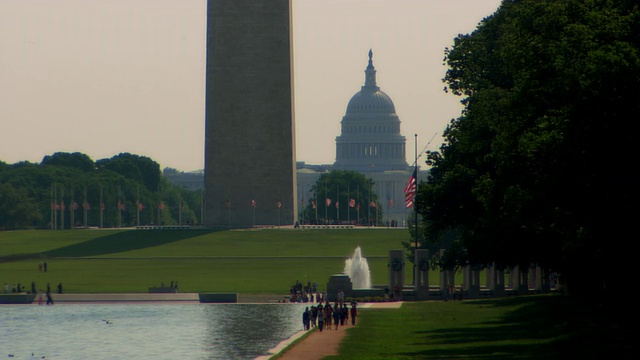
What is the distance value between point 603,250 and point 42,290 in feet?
175

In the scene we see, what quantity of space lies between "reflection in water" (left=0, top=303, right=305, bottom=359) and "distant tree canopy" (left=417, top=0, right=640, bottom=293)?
9.35 metres

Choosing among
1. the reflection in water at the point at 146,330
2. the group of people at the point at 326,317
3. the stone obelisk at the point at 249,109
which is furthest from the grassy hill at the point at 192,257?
the group of people at the point at 326,317

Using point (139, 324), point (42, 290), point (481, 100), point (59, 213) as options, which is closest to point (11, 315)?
point (139, 324)

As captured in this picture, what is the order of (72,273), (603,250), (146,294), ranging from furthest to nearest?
(72,273) < (146,294) < (603,250)

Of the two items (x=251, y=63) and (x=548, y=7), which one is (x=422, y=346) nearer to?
(x=548, y=7)

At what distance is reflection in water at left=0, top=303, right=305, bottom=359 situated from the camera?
55.2 meters

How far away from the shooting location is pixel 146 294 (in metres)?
88.7

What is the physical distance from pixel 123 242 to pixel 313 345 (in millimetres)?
80470

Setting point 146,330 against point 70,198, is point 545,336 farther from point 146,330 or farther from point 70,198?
point 70,198

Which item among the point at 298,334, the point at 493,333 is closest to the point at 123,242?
the point at 298,334

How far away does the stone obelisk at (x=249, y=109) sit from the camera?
5374 inches

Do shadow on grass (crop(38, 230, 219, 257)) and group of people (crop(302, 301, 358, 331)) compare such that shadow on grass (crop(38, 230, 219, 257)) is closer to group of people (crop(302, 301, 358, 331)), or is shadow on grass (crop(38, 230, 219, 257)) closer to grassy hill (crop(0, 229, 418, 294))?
grassy hill (crop(0, 229, 418, 294))

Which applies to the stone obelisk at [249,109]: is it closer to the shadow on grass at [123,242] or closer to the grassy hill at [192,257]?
the grassy hill at [192,257]

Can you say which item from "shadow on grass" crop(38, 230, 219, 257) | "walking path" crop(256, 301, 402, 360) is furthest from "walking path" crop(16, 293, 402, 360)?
"shadow on grass" crop(38, 230, 219, 257)
